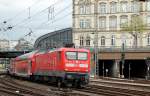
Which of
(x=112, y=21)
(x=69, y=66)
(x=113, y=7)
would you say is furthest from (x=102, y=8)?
(x=69, y=66)

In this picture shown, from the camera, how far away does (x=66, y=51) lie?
39562mm

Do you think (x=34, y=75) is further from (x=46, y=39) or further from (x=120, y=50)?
(x=46, y=39)

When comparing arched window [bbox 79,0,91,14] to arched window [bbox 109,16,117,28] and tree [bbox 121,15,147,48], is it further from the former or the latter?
tree [bbox 121,15,147,48]

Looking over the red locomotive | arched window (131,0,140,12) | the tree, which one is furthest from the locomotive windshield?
arched window (131,0,140,12)

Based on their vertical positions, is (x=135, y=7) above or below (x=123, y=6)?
below

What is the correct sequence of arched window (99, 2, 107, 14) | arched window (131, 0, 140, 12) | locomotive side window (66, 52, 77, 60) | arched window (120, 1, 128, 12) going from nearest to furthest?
locomotive side window (66, 52, 77, 60), arched window (131, 0, 140, 12), arched window (120, 1, 128, 12), arched window (99, 2, 107, 14)

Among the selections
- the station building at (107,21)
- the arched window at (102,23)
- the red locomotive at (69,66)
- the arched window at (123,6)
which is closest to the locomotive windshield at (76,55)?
the red locomotive at (69,66)

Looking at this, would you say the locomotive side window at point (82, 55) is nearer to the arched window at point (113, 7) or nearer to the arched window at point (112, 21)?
the arched window at point (113, 7)

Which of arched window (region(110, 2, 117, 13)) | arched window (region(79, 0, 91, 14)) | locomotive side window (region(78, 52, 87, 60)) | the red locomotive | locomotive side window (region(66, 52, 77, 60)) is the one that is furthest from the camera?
arched window (region(79, 0, 91, 14))

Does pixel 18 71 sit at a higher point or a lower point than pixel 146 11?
lower

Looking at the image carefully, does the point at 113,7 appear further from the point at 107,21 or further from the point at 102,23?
the point at 102,23

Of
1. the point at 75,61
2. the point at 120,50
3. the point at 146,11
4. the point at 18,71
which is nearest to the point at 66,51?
the point at 75,61

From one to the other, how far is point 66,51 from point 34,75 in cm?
1455

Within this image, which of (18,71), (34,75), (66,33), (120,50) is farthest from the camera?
(66,33)
